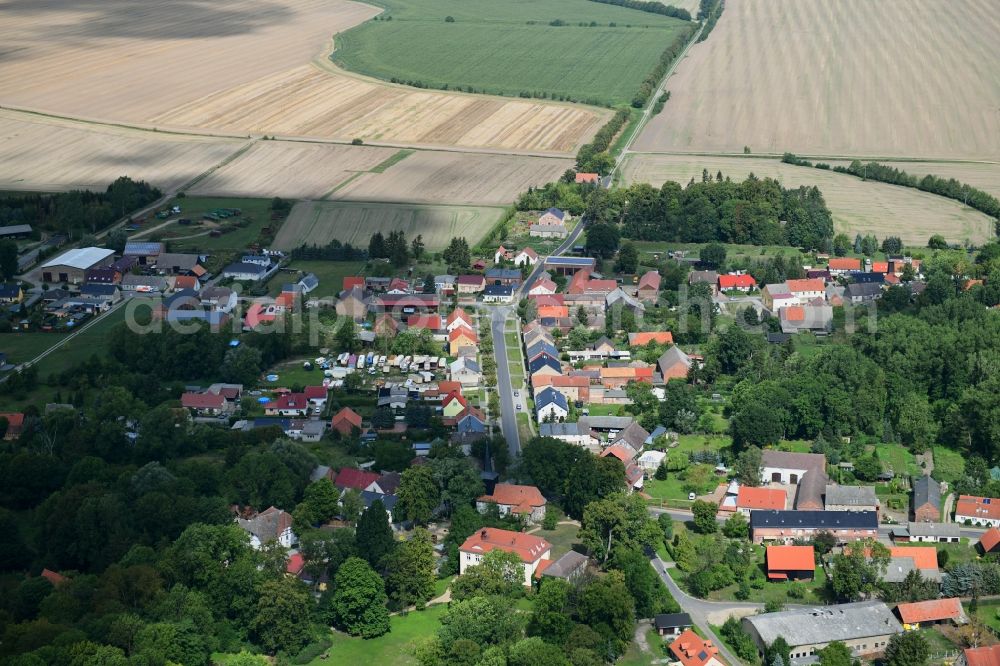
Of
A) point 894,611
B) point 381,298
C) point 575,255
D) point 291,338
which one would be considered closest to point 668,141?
point 575,255

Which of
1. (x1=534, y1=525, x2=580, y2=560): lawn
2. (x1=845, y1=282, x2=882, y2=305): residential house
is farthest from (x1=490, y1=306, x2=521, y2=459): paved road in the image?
(x1=845, y1=282, x2=882, y2=305): residential house

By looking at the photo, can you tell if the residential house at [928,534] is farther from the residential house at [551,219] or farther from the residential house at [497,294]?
the residential house at [551,219]

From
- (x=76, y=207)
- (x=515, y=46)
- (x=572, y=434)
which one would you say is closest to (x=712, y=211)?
(x=572, y=434)

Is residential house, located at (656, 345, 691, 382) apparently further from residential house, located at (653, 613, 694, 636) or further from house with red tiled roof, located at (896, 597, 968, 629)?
house with red tiled roof, located at (896, 597, 968, 629)

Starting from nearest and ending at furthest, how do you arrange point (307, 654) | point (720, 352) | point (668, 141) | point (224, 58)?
point (307, 654) < point (720, 352) < point (668, 141) < point (224, 58)

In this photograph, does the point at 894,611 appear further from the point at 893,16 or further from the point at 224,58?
the point at 893,16

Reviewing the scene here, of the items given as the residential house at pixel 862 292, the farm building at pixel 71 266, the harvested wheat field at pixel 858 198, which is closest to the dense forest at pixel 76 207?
the farm building at pixel 71 266
